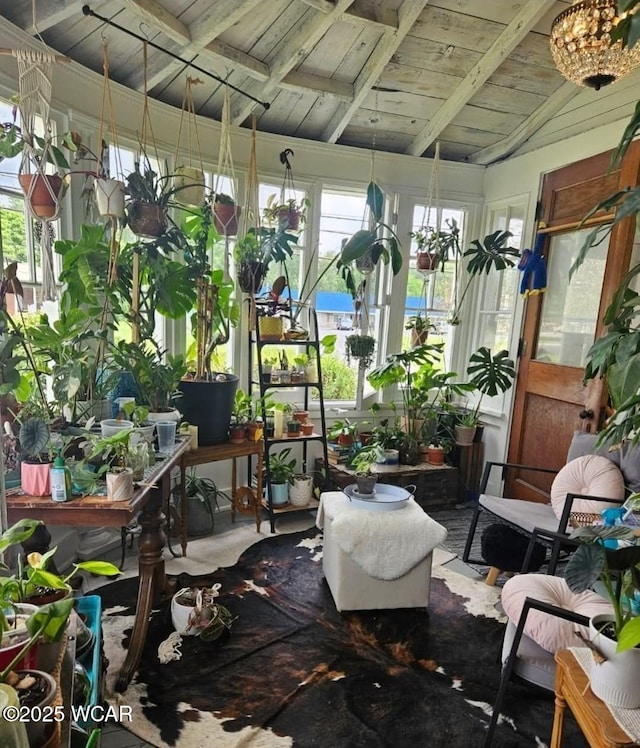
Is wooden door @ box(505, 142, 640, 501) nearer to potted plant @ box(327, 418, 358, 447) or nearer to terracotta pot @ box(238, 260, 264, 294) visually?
potted plant @ box(327, 418, 358, 447)

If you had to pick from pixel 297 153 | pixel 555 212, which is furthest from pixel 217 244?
pixel 555 212

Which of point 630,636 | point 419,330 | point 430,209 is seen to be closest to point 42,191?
point 630,636

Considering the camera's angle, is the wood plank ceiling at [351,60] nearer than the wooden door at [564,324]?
Yes

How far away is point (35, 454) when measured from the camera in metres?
1.62

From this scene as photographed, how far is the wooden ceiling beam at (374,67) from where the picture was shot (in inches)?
96.7

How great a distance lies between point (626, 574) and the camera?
1.24 metres

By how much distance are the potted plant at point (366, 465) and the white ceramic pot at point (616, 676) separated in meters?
1.31

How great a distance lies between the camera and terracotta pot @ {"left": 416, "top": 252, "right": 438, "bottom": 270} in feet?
11.6

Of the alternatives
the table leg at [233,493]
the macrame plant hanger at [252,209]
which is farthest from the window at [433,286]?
the table leg at [233,493]

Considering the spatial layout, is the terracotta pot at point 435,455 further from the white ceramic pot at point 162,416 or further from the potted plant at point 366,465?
the white ceramic pot at point 162,416

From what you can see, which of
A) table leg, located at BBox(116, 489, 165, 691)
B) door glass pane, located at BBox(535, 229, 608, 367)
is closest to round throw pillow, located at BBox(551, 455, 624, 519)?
door glass pane, located at BBox(535, 229, 608, 367)

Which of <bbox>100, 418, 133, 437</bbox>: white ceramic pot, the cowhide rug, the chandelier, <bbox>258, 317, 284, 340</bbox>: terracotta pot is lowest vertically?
the cowhide rug

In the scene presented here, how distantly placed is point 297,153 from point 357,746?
3.42 meters

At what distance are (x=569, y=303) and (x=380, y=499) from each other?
76.1 inches
